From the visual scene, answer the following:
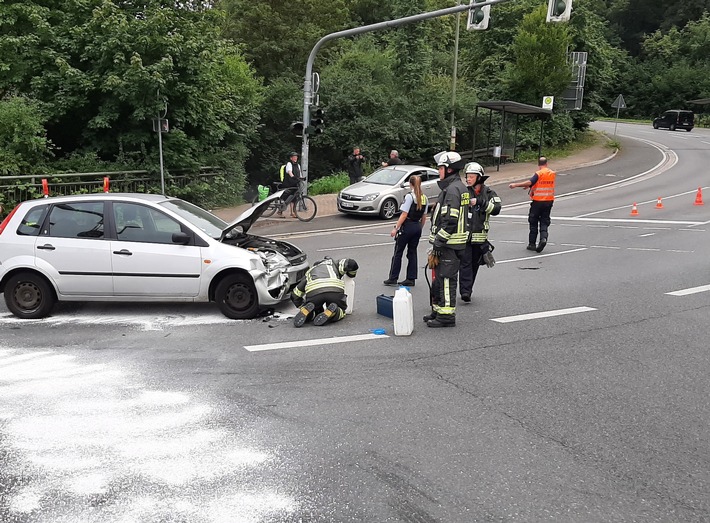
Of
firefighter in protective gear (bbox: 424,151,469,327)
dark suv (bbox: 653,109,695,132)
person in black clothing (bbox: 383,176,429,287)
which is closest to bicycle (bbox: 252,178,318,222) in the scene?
person in black clothing (bbox: 383,176,429,287)

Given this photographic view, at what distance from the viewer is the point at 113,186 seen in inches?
737

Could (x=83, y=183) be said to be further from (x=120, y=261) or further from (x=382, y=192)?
(x=120, y=261)

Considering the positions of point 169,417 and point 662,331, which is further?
point 662,331

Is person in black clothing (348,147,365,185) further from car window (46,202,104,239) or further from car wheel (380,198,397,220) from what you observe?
car window (46,202,104,239)

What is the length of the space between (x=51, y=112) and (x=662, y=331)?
1641 centimetres

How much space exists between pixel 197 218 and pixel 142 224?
2.52ft

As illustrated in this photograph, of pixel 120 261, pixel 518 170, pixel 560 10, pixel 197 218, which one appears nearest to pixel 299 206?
A: pixel 560 10

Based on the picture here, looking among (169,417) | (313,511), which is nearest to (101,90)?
(169,417)

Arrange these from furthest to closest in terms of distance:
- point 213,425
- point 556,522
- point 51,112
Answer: point 51,112
point 213,425
point 556,522

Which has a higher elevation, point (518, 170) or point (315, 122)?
point (315, 122)

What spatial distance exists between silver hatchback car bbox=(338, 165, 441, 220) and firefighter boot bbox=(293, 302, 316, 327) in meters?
11.3

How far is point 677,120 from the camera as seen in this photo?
181ft

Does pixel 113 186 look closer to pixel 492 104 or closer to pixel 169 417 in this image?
pixel 169 417

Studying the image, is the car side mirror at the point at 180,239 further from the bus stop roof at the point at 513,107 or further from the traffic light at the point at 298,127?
the bus stop roof at the point at 513,107
